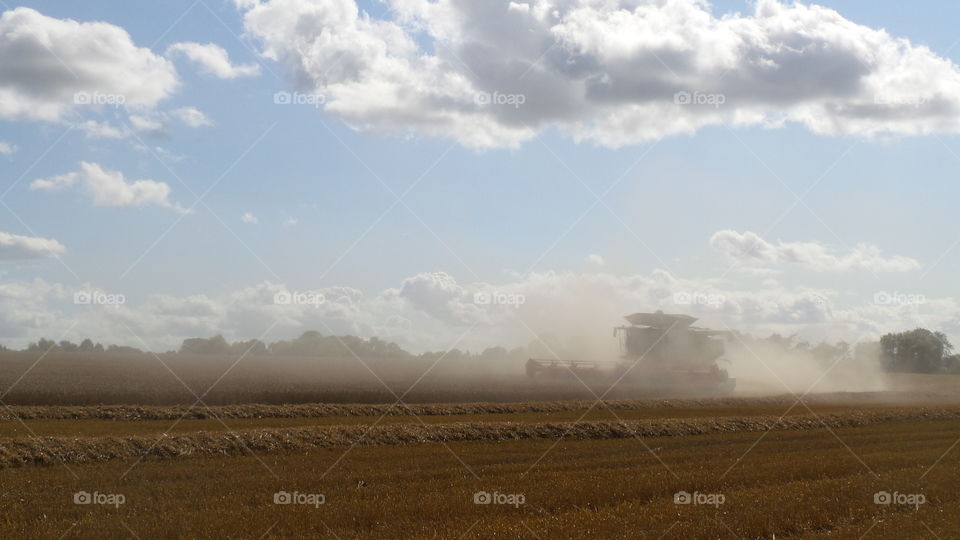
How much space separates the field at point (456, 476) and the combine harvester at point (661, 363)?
73.2 ft

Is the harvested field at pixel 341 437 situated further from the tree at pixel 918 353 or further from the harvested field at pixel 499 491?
the tree at pixel 918 353

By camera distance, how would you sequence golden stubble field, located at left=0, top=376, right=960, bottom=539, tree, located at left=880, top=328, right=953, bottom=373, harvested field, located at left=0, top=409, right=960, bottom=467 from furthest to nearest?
1. tree, located at left=880, top=328, right=953, bottom=373
2. harvested field, located at left=0, top=409, right=960, bottom=467
3. golden stubble field, located at left=0, top=376, right=960, bottom=539

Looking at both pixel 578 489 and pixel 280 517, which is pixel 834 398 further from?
pixel 280 517

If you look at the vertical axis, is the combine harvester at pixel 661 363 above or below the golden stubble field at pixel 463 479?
above

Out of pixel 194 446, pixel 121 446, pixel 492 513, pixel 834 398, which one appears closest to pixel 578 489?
pixel 492 513

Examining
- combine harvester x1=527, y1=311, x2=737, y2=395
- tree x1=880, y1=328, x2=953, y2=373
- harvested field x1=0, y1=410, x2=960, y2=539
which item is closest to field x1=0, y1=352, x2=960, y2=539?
harvested field x1=0, y1=410, x2=960, y2=539

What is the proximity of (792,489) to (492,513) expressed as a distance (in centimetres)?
655

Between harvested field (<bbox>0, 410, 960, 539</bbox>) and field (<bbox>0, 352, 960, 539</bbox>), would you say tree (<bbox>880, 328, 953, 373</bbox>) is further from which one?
harvested field (<bbox>0, 410, 960, 539</bbox>)

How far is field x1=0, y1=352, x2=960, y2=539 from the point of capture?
12.7m

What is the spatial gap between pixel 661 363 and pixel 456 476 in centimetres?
4310

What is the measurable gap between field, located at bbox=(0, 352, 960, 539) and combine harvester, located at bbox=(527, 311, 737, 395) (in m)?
22.3

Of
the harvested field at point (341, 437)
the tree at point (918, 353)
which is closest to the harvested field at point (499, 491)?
the harvested field at point (341, 437)

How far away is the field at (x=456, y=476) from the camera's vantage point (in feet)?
41.7

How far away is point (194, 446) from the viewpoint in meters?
21.0
